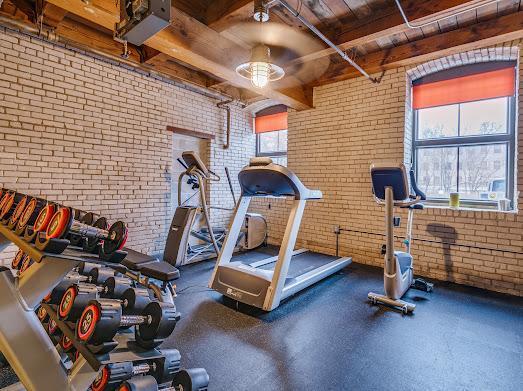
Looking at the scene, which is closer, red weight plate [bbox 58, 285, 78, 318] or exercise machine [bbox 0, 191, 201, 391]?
exercise machine [bbox 0, 191, 201, 391]

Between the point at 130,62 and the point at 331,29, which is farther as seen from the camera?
the point at 130,62

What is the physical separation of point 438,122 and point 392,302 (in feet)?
9.66

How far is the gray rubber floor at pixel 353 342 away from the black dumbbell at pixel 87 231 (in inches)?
48.7

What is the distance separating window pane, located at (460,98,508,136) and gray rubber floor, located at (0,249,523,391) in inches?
88.5

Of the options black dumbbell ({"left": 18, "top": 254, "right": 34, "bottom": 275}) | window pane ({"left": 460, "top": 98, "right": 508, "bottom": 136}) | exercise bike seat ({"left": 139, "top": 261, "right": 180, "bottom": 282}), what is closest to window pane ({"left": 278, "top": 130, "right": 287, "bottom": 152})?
window pane ({"left": 460, "top": 98, "right": 508, "bottom": 136})

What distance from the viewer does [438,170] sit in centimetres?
440

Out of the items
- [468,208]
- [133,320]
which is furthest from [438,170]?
[133,320]

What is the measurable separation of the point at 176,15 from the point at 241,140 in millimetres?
3609

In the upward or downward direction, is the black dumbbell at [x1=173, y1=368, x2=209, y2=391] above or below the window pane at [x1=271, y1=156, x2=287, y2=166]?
below

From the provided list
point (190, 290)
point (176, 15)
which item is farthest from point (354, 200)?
point (176, 15)

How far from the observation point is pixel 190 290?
11.8 ft

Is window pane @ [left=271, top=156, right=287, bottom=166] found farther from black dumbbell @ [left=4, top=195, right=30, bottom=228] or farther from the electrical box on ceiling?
black dumbbell @ [left=4, top=195, right=30, bottom=228]

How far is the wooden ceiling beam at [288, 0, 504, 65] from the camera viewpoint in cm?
280

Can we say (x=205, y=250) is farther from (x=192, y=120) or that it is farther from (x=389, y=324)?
(x=389, y=324)
